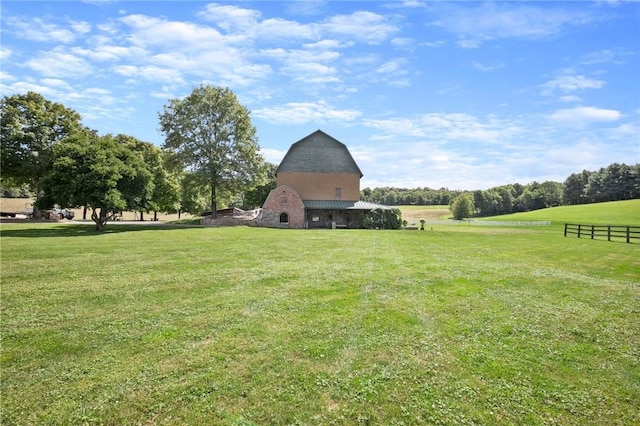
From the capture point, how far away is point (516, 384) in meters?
4.80

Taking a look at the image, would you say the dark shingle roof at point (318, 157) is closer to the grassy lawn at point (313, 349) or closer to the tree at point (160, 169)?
the tree at point (160, 169)

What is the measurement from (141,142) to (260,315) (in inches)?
2107

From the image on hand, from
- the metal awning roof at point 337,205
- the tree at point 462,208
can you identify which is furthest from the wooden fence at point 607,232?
the tree at point 462,208

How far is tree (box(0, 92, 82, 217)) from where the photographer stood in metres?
38.0

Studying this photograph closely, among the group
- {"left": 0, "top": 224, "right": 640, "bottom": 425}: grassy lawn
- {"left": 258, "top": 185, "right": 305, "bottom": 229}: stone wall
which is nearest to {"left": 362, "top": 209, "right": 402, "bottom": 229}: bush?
{"left": 258, "top": 185, "right": 305, "bottom": 229}: stone wall

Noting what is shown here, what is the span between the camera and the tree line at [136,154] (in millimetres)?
29406

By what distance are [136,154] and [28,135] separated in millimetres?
11387

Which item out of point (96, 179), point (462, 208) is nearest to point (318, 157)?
point (96, 179)

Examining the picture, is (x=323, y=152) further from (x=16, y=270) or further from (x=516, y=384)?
(x=516, y=384)

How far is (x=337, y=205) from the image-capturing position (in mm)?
45156

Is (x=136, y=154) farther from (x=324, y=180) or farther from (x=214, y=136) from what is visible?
(x=324, y=180)

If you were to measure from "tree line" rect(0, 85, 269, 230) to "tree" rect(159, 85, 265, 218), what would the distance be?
0.40ft

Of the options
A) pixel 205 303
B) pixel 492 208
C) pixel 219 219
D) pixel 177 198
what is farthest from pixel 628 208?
pixel 205 303

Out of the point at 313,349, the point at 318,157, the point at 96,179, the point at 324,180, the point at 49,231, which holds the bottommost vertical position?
the point at 313,349
